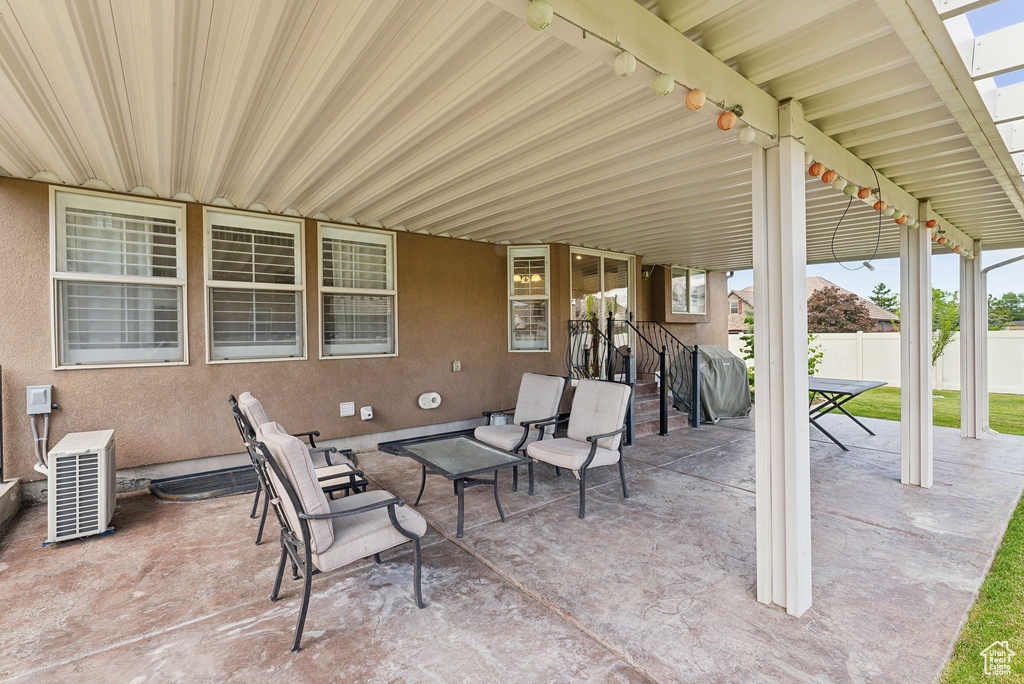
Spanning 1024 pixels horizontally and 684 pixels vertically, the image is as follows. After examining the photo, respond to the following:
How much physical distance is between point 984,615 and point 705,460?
9.07ft

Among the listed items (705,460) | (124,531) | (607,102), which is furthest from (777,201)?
(124,531)

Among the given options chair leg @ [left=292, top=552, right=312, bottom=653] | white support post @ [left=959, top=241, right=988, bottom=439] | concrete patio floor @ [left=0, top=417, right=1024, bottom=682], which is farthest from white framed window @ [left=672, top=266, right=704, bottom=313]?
chair leg @ [left=292, top=552, right=312, bottom=653]

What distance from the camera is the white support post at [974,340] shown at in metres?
5.95

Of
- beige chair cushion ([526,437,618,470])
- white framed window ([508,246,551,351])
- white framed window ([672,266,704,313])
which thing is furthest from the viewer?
white framed window ([672,266,704,313])

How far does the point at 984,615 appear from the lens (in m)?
2.28

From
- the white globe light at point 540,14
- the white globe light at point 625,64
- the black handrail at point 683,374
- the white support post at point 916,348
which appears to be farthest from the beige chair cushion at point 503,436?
the white support post at point 916,348

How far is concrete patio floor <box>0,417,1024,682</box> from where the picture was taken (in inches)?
76.0

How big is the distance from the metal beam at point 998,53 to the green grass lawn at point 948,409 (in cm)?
700

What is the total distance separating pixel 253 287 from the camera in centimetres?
478

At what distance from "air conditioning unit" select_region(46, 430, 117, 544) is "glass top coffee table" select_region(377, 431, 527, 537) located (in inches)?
82.6

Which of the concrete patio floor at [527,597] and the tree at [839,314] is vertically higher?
the tree at [839,314]

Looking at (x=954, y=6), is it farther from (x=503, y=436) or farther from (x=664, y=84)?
(x=503, y=436)

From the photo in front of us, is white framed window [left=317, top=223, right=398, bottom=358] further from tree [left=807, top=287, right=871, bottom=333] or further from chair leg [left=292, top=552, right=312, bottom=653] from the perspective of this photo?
tree [left=807, top=287, right=871, bottom=333]

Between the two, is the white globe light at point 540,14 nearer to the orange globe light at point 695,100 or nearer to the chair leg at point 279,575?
the orange globe light at point 695,100
